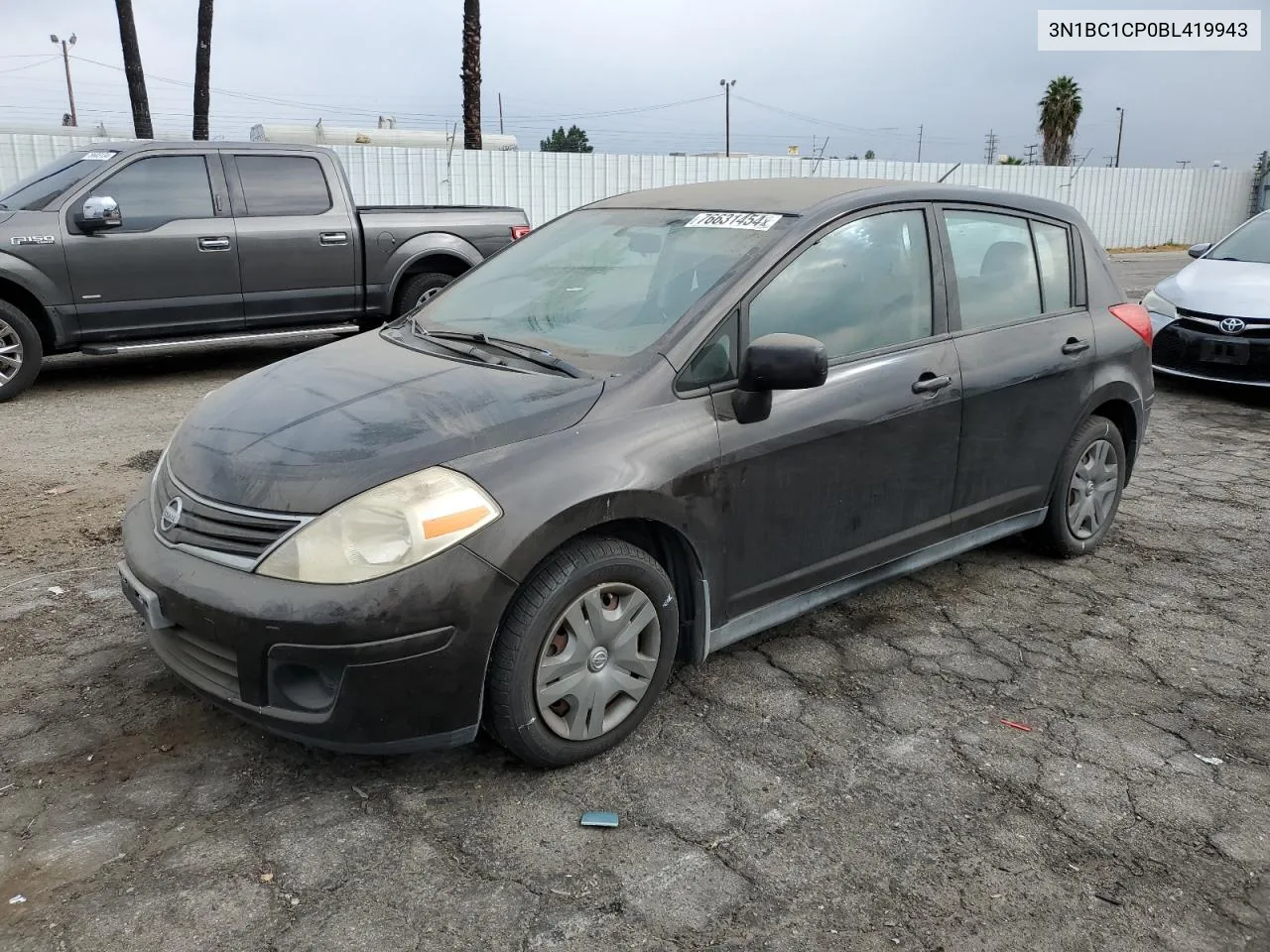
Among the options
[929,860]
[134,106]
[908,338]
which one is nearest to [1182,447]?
[908,338]

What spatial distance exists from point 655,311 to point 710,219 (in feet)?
1.91

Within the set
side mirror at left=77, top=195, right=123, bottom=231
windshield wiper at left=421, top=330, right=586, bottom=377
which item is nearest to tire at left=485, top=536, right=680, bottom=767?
windshield wiper at left=421, top=330, right=586, bottom=377

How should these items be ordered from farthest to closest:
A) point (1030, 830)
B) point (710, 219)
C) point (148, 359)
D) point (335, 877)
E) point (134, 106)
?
point (134, 106) → point (148, 359) → point (710, 219) → point (1030, 830) → point (335, 877)

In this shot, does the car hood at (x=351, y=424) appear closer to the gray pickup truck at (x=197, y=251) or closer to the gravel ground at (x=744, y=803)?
the gravel ground at (x=744, y=803)

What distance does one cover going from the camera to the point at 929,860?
2670mm

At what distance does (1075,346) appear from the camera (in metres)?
4.41

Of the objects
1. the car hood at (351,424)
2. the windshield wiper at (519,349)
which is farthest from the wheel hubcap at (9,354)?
the windshield wiper at (519,349)

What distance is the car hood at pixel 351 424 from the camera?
278 cm

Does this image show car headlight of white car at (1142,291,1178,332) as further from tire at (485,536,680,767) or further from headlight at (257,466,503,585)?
headlight at (257,466,503,585)

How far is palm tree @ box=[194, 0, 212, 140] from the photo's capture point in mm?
19109

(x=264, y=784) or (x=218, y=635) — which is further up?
(x=218, y=635)

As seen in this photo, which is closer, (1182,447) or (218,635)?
(218,635)

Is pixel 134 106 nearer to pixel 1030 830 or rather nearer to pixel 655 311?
pixel 655 311

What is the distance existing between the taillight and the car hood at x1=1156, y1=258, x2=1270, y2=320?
398cm
